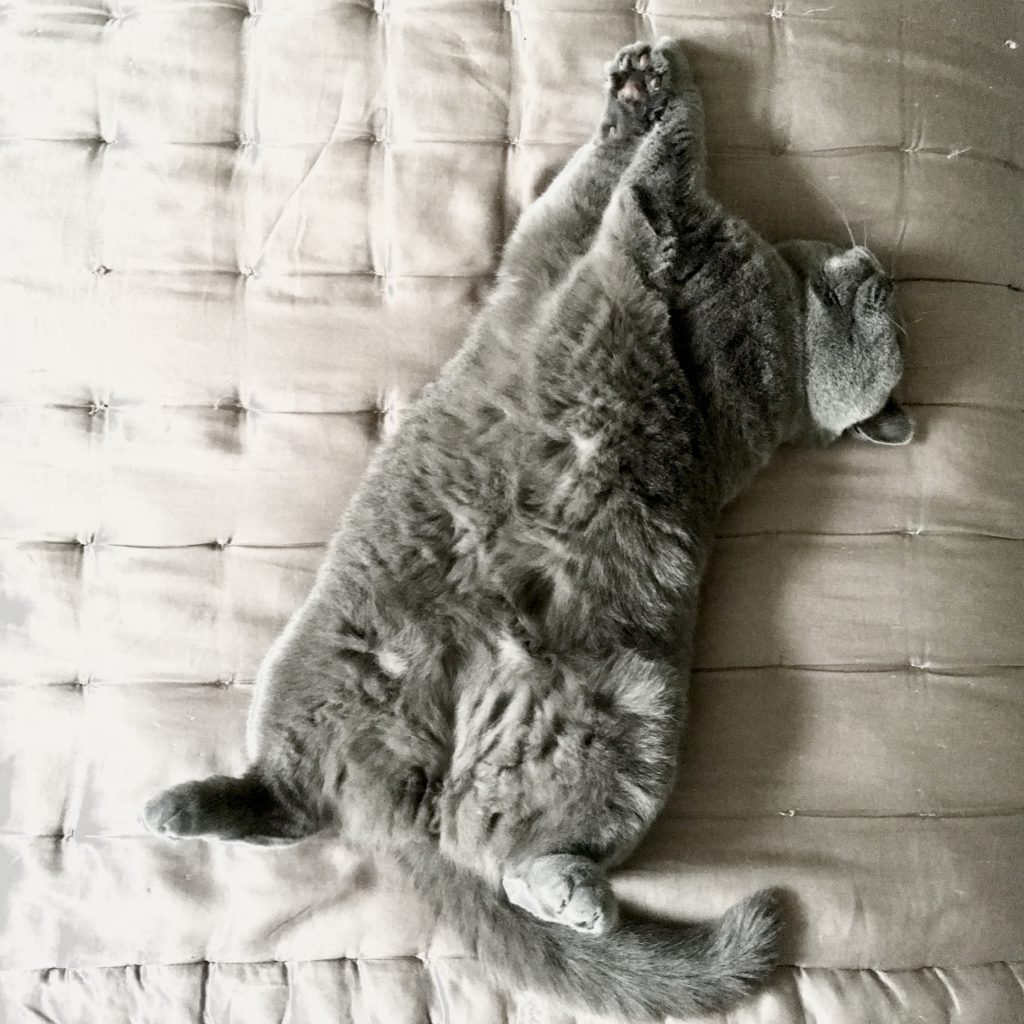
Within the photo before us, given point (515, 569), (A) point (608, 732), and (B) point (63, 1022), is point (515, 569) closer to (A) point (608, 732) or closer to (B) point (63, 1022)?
(A) point (608, 732)

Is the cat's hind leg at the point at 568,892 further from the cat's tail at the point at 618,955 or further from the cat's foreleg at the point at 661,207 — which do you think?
the cat's foreleg at the point at 661,207

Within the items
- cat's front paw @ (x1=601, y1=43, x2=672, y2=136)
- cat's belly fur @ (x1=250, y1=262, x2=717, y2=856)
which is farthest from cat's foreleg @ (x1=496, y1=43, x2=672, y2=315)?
cat's belly fur @ (x1=250, y1=262, x2=717, y2=856)

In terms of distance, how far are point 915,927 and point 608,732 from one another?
0.53 metres

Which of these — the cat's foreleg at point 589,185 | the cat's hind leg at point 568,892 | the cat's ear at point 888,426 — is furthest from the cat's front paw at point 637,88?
the cat's hind leg at point 568,892

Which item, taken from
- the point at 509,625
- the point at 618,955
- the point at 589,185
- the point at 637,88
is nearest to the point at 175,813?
the point at 509,625

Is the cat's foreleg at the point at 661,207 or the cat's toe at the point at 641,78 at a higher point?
the cat's toe at the point at 641,78

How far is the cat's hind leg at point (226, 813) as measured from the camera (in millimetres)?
1147

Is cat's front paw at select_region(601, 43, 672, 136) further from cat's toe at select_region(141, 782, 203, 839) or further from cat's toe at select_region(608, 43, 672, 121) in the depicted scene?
cat's toe at select_region(141, 782, 203, 839)

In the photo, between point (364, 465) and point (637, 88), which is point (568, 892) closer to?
point (364, 465)

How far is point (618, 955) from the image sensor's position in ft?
3.95

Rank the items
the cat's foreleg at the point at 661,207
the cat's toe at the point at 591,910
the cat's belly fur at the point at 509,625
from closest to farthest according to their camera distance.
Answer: the cat's toe at the point at 591,910
the cat's belly fur at the point at 509,625
the cat's foreleg at the point at 661,207

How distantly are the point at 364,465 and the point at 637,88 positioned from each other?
2.36 feet

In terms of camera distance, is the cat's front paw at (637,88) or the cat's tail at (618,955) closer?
the cat's tail at (618,955)

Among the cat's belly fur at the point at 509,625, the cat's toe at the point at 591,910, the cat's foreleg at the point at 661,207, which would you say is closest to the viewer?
the cat's toe at the point at 591,910
